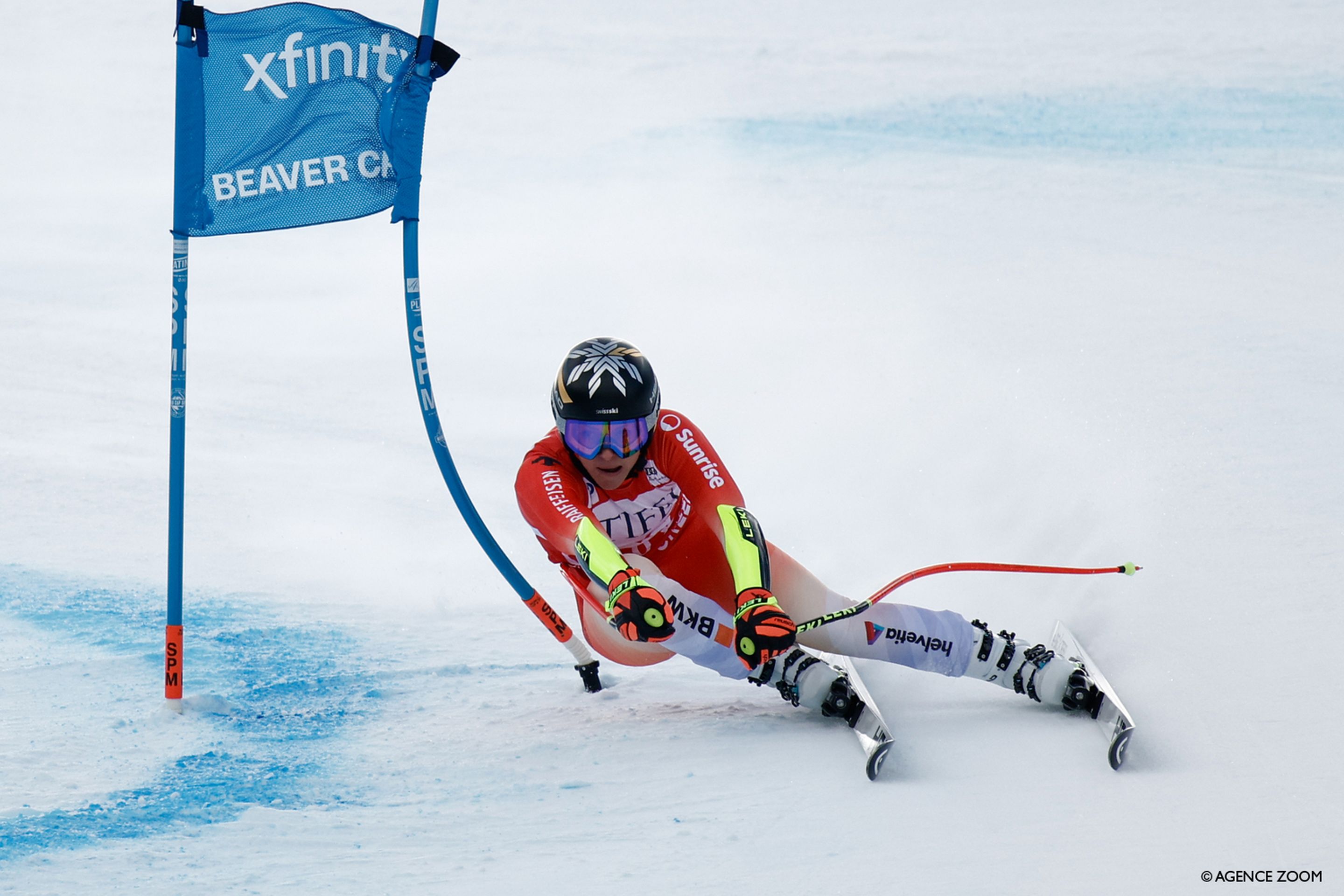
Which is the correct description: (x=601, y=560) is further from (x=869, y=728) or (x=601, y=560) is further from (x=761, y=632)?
(x=869, y=728)

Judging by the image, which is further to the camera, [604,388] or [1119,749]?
[604,388]

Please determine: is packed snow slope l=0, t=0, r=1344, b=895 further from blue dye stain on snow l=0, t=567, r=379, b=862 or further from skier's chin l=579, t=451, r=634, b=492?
skier's chin l=579, t=451, r=634, b=492

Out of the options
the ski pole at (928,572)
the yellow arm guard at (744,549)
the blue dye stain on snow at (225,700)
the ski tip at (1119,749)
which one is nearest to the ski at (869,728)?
the ski pole at (928,572)

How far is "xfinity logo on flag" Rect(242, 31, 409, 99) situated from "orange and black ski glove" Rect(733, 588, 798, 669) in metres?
2.11

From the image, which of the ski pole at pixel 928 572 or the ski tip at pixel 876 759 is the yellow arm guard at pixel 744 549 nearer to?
the ski pole at pixel 928 572

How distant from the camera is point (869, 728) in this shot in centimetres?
389

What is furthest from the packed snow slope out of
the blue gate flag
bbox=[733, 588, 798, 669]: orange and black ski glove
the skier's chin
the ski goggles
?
the blue gate flag

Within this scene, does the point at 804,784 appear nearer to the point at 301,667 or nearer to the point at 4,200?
the point at 301,667

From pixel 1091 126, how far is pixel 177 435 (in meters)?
10.9

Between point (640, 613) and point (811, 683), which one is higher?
point (640, 613)

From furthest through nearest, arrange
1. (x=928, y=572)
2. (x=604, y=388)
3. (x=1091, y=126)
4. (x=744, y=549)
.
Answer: (x=1091, y=126) → (x=928, y=572) → (x=604, y=388) → (x=744, y=549)

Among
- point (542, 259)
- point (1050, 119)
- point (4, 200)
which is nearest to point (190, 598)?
point (542, 259)

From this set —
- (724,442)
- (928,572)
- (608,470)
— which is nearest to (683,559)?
(608,470)

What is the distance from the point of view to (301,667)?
16.0 feet
